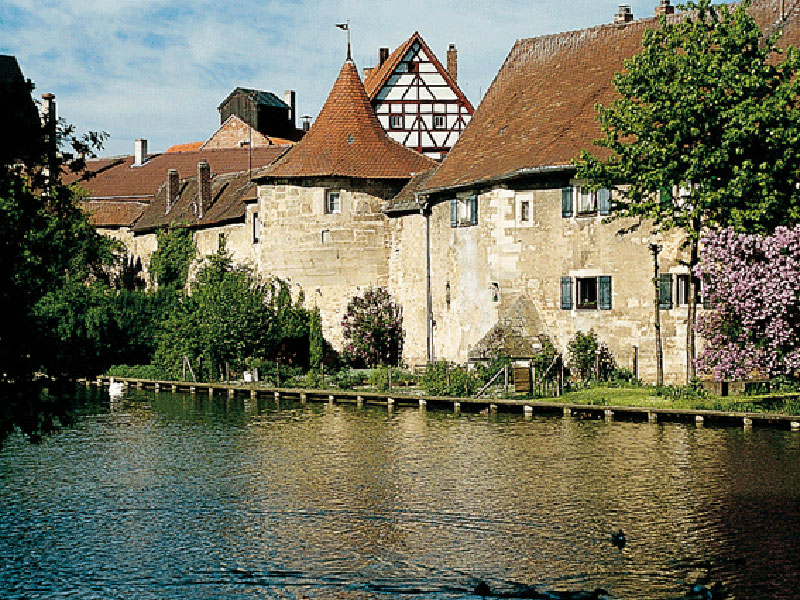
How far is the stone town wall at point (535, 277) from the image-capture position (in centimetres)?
3934

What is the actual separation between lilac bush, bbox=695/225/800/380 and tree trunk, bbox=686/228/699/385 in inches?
46.4

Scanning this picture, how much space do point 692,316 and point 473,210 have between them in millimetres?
10357

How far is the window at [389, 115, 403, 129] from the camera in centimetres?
6744

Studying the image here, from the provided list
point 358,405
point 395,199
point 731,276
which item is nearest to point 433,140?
point 395,199

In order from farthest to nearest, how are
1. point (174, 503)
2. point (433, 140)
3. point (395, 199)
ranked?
point (433, 140), point (395, 199), point (174, 503)

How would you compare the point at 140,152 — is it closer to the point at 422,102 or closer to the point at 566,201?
the point at 422,102

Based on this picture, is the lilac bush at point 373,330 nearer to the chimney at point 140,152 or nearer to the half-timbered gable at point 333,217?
the half-timbered gable at point 333,217

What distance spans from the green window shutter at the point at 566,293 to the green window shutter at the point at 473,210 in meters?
4.29

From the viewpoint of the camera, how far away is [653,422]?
32.2m

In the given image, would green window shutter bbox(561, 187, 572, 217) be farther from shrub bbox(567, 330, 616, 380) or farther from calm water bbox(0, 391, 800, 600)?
calm water bbox(0, 391, 800, 600)

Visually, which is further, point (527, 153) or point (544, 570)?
point (527, 153)

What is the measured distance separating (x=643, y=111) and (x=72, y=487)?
17.4 metres

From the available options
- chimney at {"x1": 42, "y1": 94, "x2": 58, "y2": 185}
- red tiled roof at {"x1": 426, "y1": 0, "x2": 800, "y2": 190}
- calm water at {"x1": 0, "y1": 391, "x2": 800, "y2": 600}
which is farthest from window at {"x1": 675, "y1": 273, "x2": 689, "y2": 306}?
chimney at {"x1": 42, "y1": 94, "x2": 58, "y2": 185}

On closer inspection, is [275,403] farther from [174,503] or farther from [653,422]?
[174,503]
